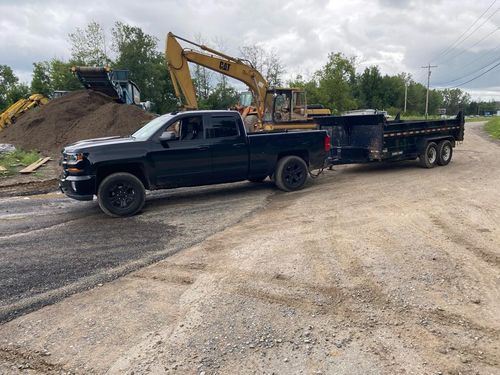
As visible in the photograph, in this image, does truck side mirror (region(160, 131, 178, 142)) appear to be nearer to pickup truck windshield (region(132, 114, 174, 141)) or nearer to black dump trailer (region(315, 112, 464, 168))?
pickup truck windshield (region(132, 114, 174, 141))

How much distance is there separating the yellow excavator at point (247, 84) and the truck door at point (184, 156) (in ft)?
27.4

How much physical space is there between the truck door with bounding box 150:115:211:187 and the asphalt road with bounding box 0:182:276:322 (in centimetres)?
62

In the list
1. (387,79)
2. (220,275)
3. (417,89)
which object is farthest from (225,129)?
(417,89)

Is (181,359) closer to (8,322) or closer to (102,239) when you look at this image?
(8,322)

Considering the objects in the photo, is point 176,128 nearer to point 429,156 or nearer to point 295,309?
point 295,309

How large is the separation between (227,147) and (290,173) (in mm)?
1934

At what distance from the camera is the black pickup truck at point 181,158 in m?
7.86

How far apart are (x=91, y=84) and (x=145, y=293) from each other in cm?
2181

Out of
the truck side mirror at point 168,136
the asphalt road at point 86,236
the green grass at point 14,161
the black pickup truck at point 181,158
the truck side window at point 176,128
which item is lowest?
the asphalt road at point 86,236

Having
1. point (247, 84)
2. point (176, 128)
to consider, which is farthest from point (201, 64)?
point (176, 128)

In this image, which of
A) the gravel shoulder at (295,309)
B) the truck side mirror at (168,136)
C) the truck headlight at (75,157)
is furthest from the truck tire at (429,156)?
the truck headlight at (75,157)

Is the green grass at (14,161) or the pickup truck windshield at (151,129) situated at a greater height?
the pickup truck windshield at (151,129)

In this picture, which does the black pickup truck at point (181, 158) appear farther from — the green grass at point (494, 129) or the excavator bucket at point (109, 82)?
the green grass at point (494, 129)

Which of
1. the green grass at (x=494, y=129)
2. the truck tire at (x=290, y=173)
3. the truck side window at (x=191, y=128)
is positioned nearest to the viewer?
the truck side window at (x=191, y=128)
